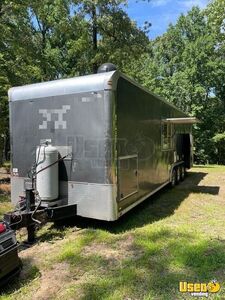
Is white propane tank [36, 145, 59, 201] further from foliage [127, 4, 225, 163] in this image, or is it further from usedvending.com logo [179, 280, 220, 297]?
foliage [127, 4, 225, 163]

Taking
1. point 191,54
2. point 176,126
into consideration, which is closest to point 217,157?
point 191,54

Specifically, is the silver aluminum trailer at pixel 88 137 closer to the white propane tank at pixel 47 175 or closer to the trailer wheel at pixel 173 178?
the white propane tank at pixel 47 175

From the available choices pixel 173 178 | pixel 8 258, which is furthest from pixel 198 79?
pixel 8 258

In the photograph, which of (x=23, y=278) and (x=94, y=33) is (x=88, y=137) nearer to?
(x=23, y=278)

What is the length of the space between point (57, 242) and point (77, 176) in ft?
3.88

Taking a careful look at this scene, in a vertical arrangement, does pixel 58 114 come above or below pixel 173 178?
above

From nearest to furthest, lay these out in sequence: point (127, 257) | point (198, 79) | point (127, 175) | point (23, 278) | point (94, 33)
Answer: point (23, 278) < point (127, 257) < point (127, 175) < point (94, 33) < point (198, 79)

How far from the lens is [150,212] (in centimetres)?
705

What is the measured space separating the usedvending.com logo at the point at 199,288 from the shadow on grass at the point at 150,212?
2047mm

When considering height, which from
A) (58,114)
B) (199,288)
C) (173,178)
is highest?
(58,114)

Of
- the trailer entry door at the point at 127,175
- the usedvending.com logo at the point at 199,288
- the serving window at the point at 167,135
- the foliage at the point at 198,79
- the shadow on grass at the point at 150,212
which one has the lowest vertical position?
the usedvending.com logo at the point at 199,288

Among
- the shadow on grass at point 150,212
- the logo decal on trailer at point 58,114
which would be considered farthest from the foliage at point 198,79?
the logo decal on trailer at point 58,114

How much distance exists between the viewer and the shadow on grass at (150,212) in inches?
238

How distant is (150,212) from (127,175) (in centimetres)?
160
